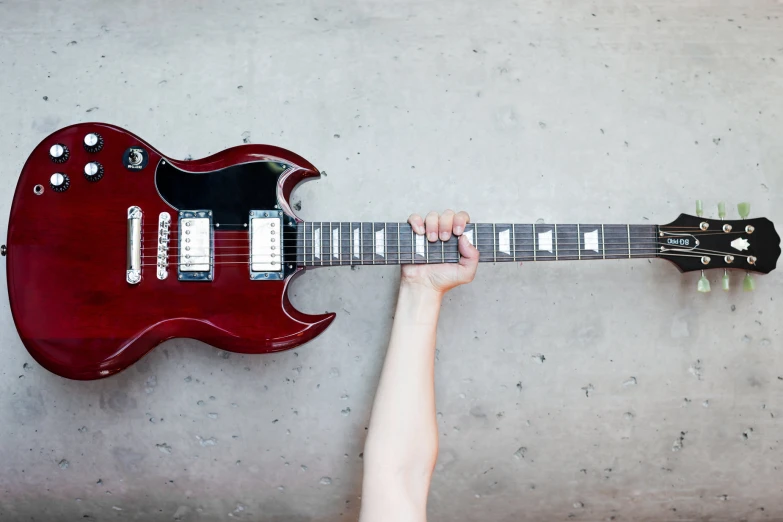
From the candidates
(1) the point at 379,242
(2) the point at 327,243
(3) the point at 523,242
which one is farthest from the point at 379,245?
(3) the point at 523,242

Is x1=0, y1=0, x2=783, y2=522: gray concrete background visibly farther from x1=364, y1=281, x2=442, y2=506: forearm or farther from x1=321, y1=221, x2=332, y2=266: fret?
x1=364, y1=281, x2=442, y2=506: forearm

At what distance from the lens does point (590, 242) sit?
1.32 m

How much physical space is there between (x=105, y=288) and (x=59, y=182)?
28 cm

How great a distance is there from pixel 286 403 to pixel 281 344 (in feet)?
1.21

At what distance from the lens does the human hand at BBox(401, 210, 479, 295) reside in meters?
1.27

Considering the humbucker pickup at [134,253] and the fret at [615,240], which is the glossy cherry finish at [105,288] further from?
the fret at [615,240]

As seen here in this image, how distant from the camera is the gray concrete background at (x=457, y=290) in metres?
1.58

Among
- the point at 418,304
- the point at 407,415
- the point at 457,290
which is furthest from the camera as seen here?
the point at 457,290

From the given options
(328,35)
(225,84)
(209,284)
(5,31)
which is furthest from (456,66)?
(5,31)

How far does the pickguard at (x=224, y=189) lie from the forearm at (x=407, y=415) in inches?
17.7

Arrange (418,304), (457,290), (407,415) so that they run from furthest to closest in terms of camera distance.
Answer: (457,290), (418,304), (407,415)

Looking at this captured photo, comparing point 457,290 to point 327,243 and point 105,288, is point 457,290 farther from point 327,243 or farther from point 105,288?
point 105,288

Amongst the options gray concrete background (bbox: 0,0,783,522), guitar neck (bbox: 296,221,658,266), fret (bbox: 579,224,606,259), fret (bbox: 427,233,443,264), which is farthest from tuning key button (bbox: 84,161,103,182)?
fret (bbox: 579,224,606,259)

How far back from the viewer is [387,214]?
61.9 inches
